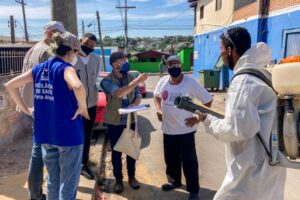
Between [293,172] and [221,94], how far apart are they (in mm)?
11178

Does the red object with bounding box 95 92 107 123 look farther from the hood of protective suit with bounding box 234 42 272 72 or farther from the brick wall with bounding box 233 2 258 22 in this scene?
the brick wall with bounding box 233 2 258 22

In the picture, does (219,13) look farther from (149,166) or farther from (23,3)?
(23,3)

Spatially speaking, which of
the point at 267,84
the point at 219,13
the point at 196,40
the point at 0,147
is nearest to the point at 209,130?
the point at 267,84

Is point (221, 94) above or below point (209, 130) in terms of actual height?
below

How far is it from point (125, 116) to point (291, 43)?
26.8ft

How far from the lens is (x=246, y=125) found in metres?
2.13

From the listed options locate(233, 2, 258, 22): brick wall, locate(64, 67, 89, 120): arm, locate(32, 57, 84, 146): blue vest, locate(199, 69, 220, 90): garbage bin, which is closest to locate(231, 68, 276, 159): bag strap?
locate(64, 67, 89, 120): arm

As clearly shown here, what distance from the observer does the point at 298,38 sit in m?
10.0

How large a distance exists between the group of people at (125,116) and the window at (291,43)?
7208 mm

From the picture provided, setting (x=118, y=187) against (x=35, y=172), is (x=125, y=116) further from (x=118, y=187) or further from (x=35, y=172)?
(x=35, y=172)

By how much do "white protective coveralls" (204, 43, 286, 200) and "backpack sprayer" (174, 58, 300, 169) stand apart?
0.15 ft

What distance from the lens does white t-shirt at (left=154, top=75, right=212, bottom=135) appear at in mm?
4023

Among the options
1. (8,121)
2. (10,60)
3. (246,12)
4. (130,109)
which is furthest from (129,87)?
(246,12)

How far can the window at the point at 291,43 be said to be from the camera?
1012 cm
